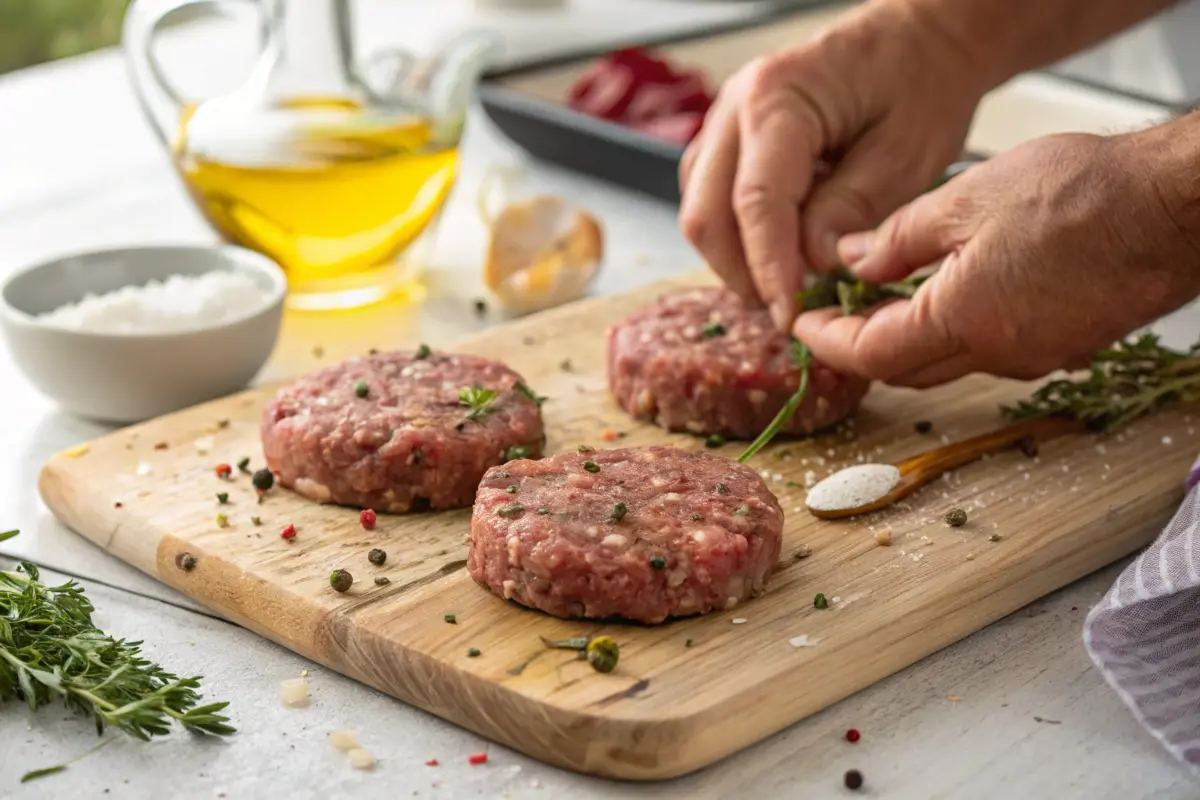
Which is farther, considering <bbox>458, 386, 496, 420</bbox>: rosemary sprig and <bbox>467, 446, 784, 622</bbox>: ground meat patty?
<bbox>458, 386, 496, 420</bbox>: rosemary sprig

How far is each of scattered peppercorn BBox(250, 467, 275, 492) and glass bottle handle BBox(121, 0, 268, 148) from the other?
1.04 meters

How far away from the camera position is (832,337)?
247cm

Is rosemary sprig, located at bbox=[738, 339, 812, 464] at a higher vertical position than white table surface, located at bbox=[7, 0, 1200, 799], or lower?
higher

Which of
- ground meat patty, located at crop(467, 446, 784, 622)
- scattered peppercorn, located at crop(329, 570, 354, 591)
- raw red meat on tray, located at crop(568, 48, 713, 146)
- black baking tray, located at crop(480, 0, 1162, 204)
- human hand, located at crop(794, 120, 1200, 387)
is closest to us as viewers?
ground meat patty, located at crop(467, 446, 784, 622)

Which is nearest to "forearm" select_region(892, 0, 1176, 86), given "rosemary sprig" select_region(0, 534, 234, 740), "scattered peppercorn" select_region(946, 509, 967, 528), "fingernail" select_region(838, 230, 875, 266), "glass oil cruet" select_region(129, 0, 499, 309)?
"fingernail" select_region(838, 230, 875, 266)

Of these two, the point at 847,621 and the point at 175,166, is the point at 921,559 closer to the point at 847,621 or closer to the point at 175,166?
the point at 847,621

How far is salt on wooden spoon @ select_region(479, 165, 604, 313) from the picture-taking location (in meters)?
3.20

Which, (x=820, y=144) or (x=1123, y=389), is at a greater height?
(x=820, y=144)

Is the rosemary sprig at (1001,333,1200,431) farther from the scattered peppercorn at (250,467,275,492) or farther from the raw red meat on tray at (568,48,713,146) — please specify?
the raw red meat on tray at (568,48,713,146)

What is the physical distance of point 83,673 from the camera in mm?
1879

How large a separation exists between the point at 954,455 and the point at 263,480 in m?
1.07

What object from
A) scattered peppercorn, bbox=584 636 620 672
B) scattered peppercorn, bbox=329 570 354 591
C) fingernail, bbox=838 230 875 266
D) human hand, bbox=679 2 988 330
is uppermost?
human hand, bbox=679 2 988 330

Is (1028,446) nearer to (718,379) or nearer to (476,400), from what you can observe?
(718,379)

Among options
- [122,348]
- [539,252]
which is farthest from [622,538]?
[539,252]
